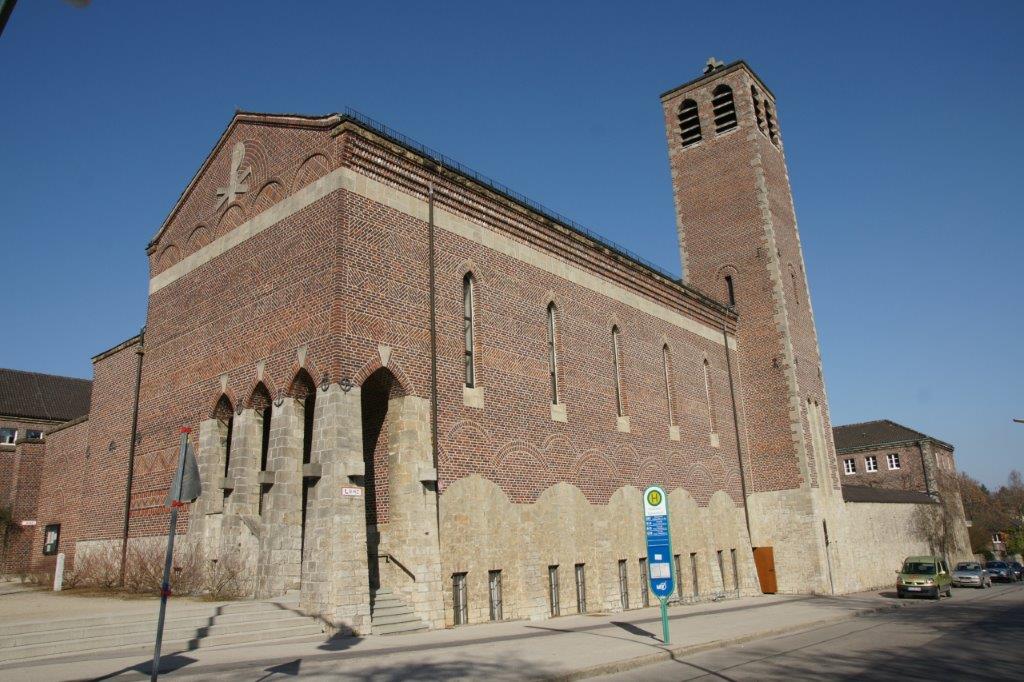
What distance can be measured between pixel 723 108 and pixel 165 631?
33068 millimetres

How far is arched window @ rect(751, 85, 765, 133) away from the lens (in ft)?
115

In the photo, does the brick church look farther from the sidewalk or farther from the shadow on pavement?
the shadow on pavement

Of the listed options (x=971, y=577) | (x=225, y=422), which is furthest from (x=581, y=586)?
(x=971, y=577)

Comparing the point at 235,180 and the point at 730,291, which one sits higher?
the point at 730,291

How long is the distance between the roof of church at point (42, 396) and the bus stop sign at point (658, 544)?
147 ft

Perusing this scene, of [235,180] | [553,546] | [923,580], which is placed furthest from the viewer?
[923,580]

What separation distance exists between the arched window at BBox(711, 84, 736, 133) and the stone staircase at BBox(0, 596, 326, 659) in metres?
30.0

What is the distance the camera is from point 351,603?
536 inches

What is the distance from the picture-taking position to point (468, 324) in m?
18.9

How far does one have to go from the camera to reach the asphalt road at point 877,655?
34.4 feet

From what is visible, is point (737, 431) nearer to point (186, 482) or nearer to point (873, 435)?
point (186, 482)

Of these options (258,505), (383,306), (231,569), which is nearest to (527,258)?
(383,306)

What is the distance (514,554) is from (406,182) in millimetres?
9639

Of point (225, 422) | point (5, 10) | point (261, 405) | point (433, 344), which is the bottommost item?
point (225, 422)
